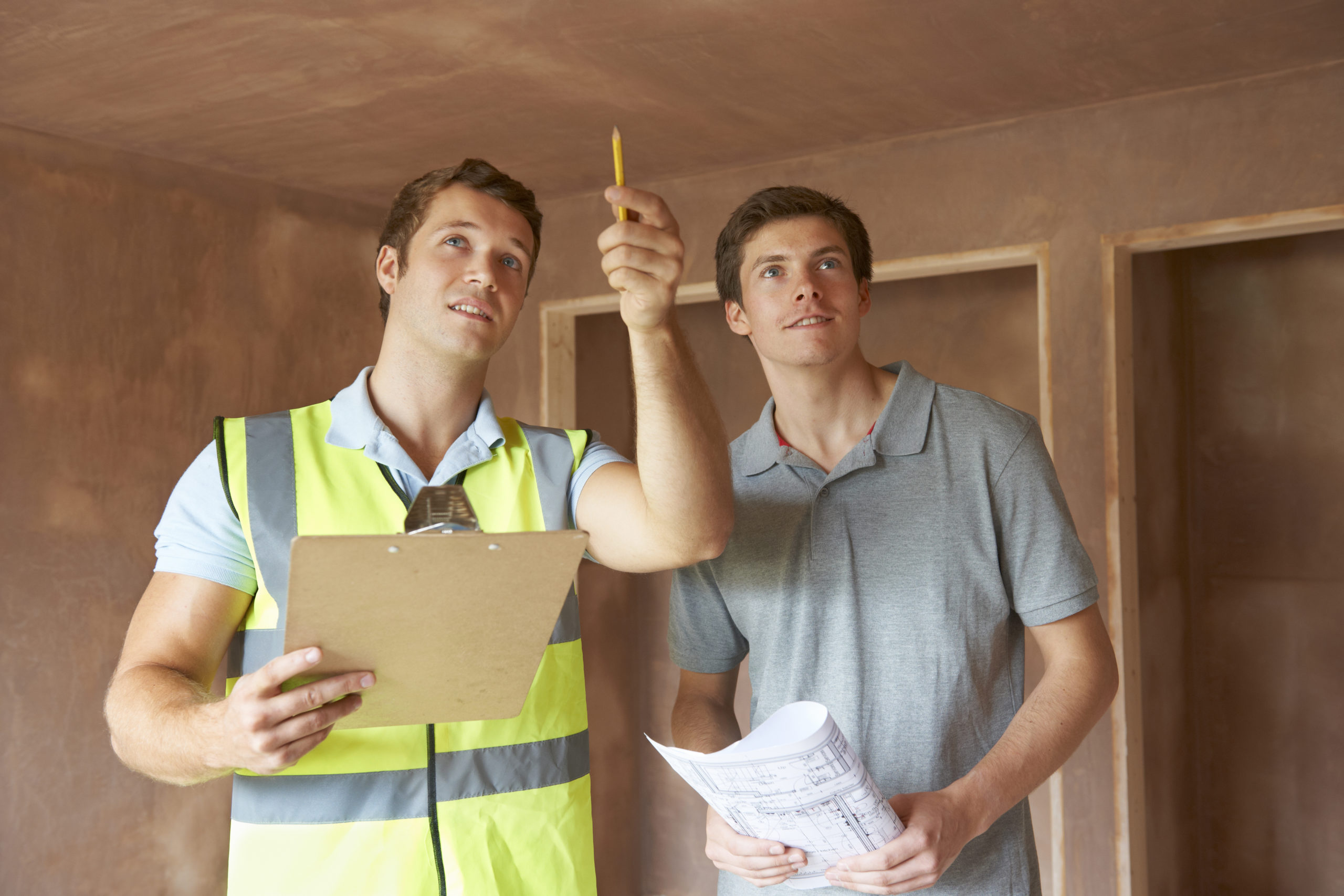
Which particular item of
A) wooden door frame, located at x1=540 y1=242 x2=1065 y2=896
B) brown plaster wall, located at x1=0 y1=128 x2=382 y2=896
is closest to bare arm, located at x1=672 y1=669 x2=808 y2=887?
wooden door frame, located at x1=540 y1=242 x2=1065 y2=896

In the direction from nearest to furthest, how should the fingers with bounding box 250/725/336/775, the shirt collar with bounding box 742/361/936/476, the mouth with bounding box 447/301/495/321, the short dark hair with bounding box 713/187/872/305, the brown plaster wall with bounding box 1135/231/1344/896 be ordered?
the fingers with bounding box 250/725/336/775
the mouth with bounding box 447/301/495/321
the shirt collar with bounding box 742/361/936/476
the short dark hair with bounding box 713/187/872/305
the brown plaster wall with bounding box 1135/231/1344/896

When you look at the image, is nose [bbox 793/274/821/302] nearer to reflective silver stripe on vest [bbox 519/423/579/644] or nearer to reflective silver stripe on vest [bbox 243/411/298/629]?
reflective silver stripe on vest [bbox 519/423/579/644]

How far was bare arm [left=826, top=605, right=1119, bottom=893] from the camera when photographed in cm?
120

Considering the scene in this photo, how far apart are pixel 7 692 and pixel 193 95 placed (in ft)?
6.10

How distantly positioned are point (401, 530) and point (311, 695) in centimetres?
35

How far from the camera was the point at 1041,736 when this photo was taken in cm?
137

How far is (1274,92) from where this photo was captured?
2.85 meters

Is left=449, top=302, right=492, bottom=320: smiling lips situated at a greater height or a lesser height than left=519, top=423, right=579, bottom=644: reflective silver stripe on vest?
greater

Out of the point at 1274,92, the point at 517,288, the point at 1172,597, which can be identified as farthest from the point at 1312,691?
the point at 517,288

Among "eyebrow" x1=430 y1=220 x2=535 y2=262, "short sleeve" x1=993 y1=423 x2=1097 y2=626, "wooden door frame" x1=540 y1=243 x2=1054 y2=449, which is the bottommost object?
"short sleeve" x1=993 y1=423 x2=1097 y2=626

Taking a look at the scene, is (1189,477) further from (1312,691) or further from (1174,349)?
(1312,691)

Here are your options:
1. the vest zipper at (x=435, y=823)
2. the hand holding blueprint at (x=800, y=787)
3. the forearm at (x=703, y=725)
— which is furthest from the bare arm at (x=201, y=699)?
the forearm at (x=703, y=725)

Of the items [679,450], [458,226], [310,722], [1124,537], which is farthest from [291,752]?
[1124,537]

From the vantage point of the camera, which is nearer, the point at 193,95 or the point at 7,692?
the point at 193,95
